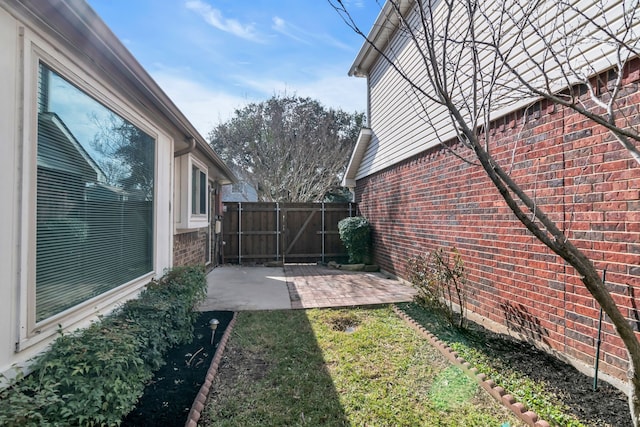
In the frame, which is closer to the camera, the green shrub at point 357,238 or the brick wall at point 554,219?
the brick wall at point 554,219

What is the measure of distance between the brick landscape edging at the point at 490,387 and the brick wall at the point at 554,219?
917 millimetres

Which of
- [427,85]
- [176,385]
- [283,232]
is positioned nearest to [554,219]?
[427,85]

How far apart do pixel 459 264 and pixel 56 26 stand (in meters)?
4.91

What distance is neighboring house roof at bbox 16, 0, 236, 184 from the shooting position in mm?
2010

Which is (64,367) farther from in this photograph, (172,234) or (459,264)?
(459,264)

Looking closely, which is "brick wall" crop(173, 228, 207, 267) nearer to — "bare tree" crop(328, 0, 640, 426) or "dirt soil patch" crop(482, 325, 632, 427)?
"bare tree" crop(328, 0, 640, 426)

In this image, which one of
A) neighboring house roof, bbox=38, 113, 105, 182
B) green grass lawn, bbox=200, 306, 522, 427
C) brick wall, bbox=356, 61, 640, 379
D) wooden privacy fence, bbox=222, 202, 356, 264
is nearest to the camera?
neighboring house roof, bbox=38, 113, 105, 182

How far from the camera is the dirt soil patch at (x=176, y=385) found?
2207 millimetres

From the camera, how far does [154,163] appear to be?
13.8ft

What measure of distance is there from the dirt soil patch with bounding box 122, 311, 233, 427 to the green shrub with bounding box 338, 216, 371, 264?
5664 mm

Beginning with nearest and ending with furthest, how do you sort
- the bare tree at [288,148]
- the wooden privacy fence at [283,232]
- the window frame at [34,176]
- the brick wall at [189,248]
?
the window frame at [34,176] < the brick wall at [189,248] < the wooden privacy fence at [283,232] < the bare tree at [288,148]

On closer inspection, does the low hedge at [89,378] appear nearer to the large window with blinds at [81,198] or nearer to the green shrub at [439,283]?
the large window with blinds at [81,198]

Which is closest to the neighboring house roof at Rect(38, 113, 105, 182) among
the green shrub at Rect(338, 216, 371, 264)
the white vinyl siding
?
the white vinyl siding

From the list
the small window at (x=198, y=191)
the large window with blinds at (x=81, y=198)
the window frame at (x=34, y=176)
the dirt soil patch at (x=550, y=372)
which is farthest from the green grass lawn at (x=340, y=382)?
the small window at (x=198, y=191)
